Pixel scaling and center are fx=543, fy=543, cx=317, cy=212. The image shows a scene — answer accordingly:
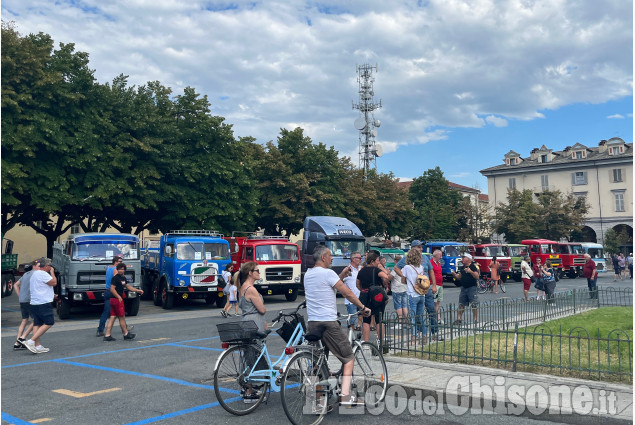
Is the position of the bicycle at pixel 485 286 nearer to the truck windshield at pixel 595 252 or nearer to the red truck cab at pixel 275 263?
the red truck cab at pixel 275 263

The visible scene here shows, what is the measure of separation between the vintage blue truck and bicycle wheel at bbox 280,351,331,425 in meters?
13.7

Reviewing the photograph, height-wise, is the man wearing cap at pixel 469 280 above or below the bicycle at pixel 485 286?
above

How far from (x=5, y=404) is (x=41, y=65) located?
Answer: 19.0 metres

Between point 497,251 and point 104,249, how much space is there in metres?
25.3

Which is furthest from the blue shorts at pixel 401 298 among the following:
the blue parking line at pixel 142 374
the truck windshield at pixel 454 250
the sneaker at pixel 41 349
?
the truck windshield at pixel 454 250

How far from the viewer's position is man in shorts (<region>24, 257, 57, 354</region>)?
34.6 ft

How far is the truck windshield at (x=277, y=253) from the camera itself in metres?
22.2

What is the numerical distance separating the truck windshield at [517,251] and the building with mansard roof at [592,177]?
27.9 m

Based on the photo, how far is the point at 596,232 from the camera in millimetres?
66688

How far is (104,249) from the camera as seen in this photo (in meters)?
17.2

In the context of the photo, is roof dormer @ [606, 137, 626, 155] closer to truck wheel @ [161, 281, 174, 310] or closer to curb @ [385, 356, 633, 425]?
truck wheel @ [161, 281, 174, 310]

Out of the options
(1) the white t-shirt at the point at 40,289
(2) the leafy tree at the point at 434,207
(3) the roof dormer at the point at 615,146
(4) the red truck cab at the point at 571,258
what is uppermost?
(3) the roof dormer at the point at 615,146

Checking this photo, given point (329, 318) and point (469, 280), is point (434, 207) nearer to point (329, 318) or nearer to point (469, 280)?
point (469, 280)

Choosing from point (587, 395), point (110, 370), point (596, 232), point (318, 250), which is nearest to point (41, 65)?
point (110, 370)
